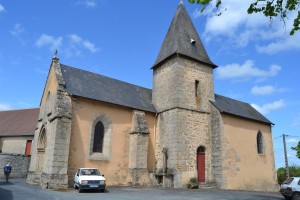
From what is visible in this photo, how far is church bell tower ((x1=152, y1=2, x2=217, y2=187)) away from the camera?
56.0ft

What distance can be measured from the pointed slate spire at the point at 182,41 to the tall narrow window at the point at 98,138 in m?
7.18

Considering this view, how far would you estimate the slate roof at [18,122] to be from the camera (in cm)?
2783

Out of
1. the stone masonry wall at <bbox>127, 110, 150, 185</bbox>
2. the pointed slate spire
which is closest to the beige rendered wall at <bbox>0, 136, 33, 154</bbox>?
the stone masonry wall at <bbox>127, 110, 150, 185</bbox>

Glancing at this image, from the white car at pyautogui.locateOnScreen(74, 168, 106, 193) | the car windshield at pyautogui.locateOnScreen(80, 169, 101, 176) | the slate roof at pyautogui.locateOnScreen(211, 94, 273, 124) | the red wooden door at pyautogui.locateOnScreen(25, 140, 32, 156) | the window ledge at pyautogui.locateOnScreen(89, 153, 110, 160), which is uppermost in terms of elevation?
the slate roof at pyautogui.locateOnScreen(211, 94, 273, 124)

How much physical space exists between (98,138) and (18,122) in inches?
691

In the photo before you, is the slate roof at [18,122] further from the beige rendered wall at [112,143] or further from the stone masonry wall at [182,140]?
the stone masonry wall at [182,140]

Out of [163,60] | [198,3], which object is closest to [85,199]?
[198,3]

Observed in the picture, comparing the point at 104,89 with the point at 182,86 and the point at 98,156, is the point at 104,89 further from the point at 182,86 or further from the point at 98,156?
the point at 182,86

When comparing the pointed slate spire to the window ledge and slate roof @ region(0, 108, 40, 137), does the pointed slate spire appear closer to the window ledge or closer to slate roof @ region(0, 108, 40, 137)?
the window ledge

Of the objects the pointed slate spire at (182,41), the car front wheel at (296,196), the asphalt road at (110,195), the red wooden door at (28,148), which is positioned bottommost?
the asphalt road at (110,195)

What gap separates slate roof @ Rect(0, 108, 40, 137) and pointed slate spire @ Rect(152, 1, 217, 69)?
15989mm

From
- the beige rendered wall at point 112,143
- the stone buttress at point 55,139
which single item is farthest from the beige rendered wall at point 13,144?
the beige rendered wall at point 112,143

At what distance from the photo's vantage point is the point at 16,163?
22.5 meters

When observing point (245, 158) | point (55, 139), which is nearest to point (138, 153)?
point (55, 139)
